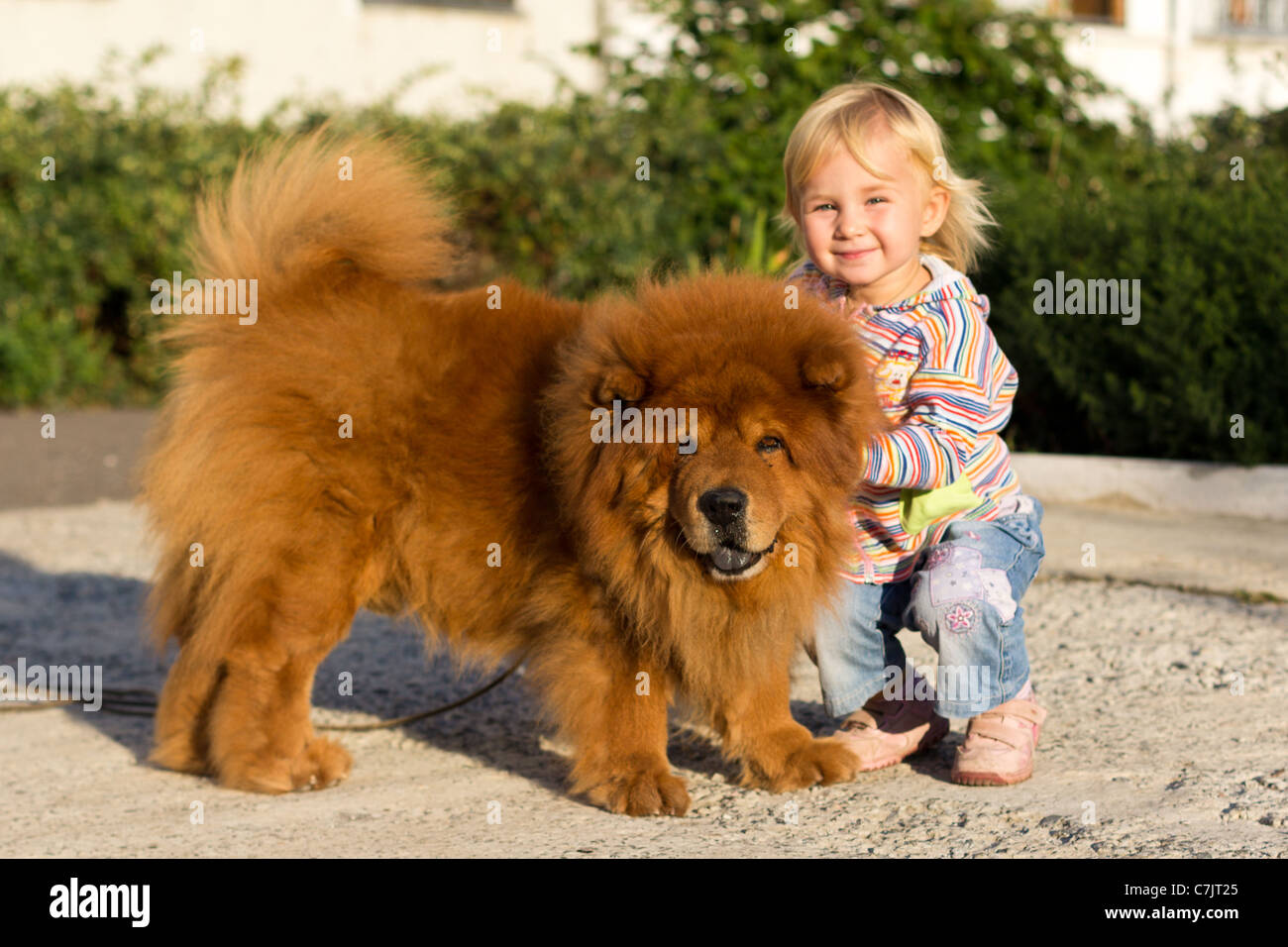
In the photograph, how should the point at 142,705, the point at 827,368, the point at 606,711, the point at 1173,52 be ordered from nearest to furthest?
the point at 827,368, the point at 606,711, the point at 142,705, the point at 1173,52

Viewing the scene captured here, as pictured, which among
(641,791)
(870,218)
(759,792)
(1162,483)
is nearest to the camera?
(641,791)

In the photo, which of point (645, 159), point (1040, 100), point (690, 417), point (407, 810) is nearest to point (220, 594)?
point (407, 810)

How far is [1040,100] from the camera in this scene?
9.97 metres

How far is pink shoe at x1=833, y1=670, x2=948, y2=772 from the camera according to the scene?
3.66m

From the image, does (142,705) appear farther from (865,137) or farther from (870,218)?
(865,137)

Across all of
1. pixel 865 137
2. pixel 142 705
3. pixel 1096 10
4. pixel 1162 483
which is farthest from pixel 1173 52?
pixel 142 705

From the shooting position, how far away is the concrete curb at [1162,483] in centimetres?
A: 584

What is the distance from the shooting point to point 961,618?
3432 millimetres

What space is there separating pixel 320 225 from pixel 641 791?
180 cm

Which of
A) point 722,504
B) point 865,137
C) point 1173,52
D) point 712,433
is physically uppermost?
point 1173,52

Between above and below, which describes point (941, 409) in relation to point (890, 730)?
above

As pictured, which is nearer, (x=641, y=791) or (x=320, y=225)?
(x=641, y=791)

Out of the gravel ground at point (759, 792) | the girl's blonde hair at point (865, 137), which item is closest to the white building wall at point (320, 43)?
the gravel ground at point (759, 792)

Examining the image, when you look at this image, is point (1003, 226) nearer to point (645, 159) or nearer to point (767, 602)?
point (645, 159)
